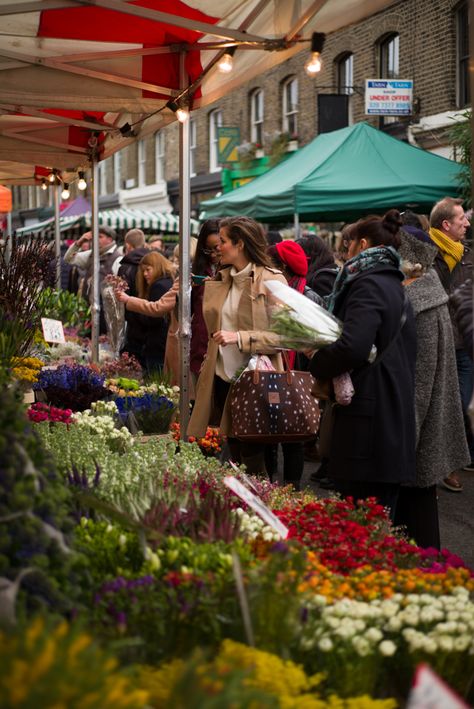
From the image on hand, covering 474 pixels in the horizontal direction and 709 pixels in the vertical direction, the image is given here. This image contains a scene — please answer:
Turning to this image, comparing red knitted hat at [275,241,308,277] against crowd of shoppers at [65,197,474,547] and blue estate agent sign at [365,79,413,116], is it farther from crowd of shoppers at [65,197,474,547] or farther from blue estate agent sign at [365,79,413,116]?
Answer: blue estate agent sign at [365,79,413,116]

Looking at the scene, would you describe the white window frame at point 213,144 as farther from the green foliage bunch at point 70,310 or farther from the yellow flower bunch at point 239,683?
the yellow flower bunch at point 239,683

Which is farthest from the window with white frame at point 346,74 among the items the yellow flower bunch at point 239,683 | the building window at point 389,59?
the yellow flower bunch at point 239,683

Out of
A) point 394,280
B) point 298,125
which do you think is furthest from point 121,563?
point 298,125

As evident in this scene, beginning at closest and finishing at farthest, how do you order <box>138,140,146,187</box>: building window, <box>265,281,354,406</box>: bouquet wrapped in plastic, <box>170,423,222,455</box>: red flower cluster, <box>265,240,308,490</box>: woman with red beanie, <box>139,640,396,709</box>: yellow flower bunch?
1. <box>139,640,396,709</box>: yellow flower bunch
2. <box>265,281,354,406</box>: bouquet wrapped in plastic
3. <box>170,423,222,455</box>: red flower cluster
4. <box>265,240,308,490</box>: woman with red beanie
5. <box>138,140,146,187</box>: building window

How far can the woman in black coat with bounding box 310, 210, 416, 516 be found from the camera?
441cm

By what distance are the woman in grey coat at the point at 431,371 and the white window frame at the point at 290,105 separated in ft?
60.7

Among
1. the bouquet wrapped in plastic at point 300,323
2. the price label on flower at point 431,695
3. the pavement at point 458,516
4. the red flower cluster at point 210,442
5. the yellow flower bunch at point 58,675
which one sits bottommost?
the pavement at point 458,516

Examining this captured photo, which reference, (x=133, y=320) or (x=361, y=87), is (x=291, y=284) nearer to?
(x=133, y=320)

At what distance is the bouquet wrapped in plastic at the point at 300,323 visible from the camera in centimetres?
394

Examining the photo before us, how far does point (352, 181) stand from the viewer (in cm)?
1197

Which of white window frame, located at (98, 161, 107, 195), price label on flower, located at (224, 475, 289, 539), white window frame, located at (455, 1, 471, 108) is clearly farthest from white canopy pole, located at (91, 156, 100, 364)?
white window frame, located at (98, 161, 107, 195)

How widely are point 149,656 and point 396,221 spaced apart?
3.02 m

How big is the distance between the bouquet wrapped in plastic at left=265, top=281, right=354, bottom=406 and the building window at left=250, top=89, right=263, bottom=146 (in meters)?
22.0

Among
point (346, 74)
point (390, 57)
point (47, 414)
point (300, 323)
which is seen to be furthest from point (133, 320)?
point (346, 74)
